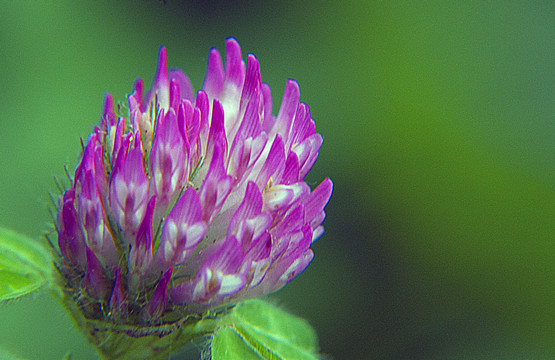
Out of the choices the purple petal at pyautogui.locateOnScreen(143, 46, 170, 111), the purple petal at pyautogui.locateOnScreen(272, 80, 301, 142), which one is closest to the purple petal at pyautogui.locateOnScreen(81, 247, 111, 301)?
the purple petal at pyautogui.locateOnScreen(143, 46, 170, 111)

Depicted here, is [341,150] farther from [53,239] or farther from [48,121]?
[53,239]

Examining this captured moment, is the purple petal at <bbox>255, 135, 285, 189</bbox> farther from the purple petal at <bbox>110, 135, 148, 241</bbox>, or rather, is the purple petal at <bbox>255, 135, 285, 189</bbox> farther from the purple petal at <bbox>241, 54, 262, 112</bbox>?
the purple petal at <bbox>110, 135, 148, 241</bbox>

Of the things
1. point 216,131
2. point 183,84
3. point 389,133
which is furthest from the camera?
point 389,133

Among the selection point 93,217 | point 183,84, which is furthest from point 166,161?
point 183,84

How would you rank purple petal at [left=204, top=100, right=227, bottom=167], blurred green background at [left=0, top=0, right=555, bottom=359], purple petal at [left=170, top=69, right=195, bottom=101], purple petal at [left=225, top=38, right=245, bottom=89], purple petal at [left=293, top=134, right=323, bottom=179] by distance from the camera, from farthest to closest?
blurred green background at [left=0, top=0, right=555, bottom=359] → purple petal at [left=170, top=69, right=195, bottom=101] → purple petal at [left=225, top=38, right=245, bottom=89] → purple petal at [left=293, top=134, right=323, bottom=179] → purple petal at [left=204, top=100, right=227, bottom=167]

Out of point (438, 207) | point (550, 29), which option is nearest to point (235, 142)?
point (438, 207)

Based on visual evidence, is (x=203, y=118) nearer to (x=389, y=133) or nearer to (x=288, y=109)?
(x=288, y=109)

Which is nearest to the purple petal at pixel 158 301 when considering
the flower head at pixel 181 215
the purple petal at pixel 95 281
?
the flower head at pixel 181 215
